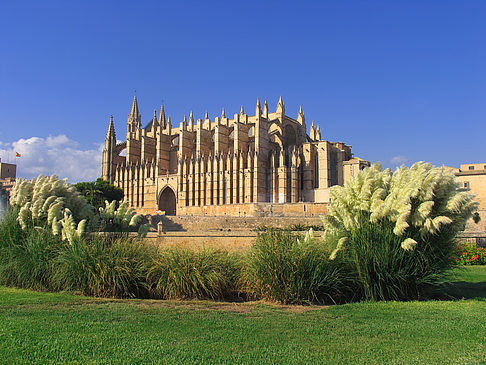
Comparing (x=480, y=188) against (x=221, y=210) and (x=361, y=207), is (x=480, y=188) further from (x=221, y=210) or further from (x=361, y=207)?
(x=361, y=207)

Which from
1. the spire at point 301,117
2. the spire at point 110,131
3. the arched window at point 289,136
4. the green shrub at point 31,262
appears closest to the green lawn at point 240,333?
the green shrub at point 31,262

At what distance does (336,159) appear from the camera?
4522 centimetres

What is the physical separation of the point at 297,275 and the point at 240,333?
3.33 m

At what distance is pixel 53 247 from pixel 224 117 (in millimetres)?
42548

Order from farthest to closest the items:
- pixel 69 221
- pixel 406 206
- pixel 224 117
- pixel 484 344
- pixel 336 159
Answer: pixel 224 117 → pixel 336 159 → pixel 69 221 → pixel 406 206 → pixel 484 344

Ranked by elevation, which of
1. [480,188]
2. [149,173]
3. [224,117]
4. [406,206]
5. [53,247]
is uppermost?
[224,117]

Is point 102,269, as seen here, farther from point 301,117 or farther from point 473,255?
point 301,117

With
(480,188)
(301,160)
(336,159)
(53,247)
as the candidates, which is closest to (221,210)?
(301,160)

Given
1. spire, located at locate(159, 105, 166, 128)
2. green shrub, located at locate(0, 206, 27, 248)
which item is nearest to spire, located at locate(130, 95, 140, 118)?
spire, located at locate(159, 105, 166, 128)

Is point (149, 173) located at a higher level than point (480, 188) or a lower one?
higher

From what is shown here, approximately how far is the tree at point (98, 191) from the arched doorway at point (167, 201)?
15.7 ft

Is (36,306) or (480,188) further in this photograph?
(480,188)

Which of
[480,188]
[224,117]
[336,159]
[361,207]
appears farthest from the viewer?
[224,117]

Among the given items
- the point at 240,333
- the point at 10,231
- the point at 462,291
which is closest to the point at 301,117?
the point at 10,231
